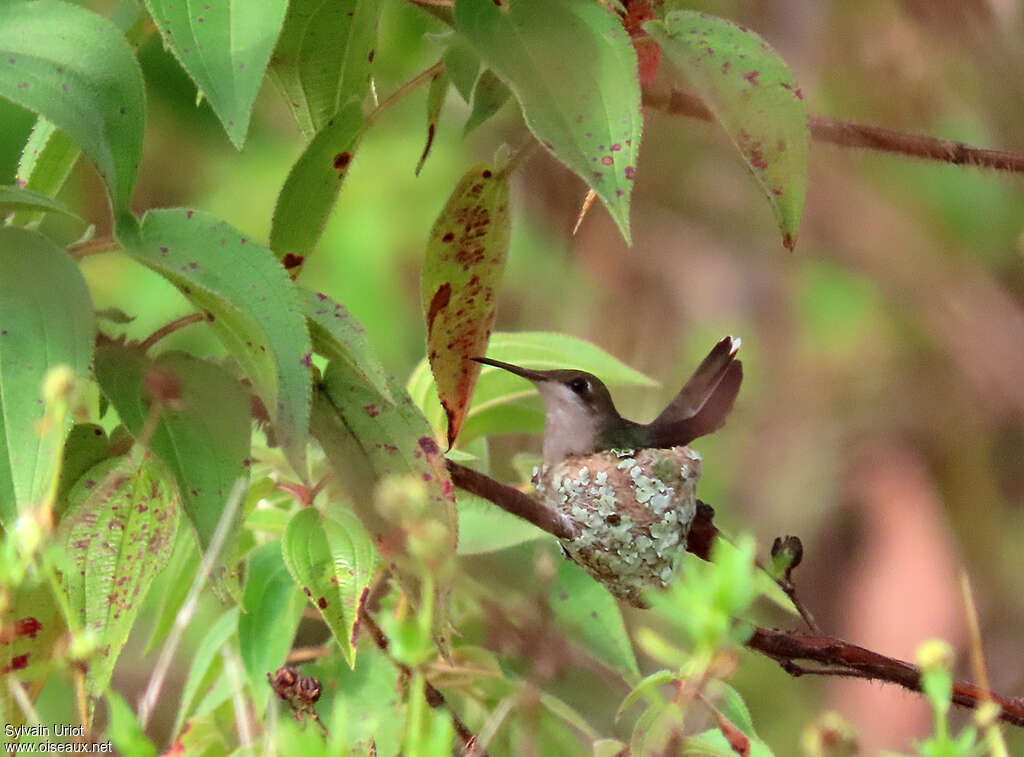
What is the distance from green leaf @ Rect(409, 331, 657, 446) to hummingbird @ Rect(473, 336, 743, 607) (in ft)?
0.11

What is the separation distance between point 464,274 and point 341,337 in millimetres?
323

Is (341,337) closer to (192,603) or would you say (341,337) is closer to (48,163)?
(192,603)

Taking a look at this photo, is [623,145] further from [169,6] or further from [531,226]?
[531,226]

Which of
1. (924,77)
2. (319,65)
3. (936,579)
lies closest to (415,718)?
(319,65)

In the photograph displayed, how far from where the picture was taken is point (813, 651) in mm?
1403

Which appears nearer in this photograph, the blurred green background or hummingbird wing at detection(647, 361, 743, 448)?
hummingbird wing at detection(647, 361, 743, 448)

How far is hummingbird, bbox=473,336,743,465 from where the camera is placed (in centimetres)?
242

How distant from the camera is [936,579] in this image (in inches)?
220

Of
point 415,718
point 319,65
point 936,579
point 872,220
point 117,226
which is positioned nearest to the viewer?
point 415,718

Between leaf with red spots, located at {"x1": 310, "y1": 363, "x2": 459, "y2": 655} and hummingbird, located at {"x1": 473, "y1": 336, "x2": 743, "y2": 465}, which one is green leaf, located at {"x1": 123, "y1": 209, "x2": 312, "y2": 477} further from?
hummingbird, located at {"x1": 473, "y1": 336, "x2": 743, "y2": 465}

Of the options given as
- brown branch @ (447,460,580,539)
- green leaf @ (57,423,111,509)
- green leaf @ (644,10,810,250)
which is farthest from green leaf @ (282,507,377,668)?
green leaf @ (644,10,810,250)

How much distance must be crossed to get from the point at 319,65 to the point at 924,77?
4047mm

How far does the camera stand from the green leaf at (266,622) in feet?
5.59

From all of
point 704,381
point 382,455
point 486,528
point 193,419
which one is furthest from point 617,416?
point 193,419
